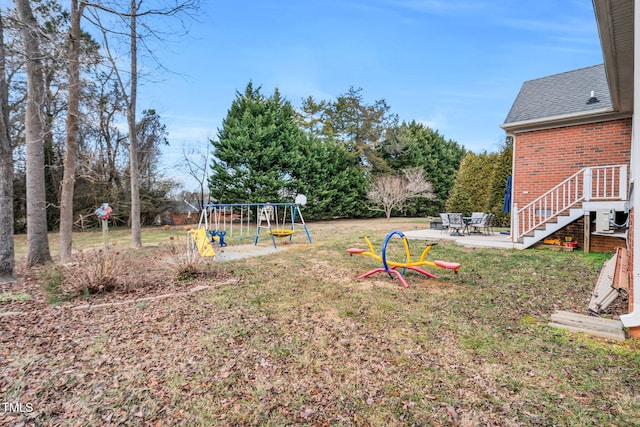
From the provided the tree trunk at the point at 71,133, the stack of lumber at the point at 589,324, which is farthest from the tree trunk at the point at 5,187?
the stack of lumber at the point at 589,324

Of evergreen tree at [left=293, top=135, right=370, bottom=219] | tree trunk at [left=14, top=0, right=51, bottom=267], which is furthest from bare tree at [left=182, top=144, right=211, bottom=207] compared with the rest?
tree trunk at [left=14, top=0, right=51, bottom=267]

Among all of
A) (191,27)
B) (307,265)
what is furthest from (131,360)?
(191,27)

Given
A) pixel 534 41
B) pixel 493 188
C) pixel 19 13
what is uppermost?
pixel 534 41

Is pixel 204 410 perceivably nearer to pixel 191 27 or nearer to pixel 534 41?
pixel 191 27

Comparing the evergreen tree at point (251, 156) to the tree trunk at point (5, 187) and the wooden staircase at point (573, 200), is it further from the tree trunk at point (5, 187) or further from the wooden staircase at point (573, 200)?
the wooden staircase at point (573, 200)

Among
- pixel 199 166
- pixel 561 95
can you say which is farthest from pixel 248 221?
pixel 561 95

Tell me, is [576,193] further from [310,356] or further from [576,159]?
[310,356]

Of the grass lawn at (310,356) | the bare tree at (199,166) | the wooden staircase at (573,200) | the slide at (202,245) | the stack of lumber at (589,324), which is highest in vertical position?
the bare tree at (199,166)

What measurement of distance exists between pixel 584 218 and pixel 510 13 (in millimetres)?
7512

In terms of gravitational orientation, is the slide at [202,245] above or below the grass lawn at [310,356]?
above

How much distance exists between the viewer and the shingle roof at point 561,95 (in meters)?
8.94

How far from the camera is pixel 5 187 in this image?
5.58m

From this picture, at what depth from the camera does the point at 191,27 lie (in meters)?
7.31

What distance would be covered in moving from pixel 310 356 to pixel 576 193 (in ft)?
29.4
